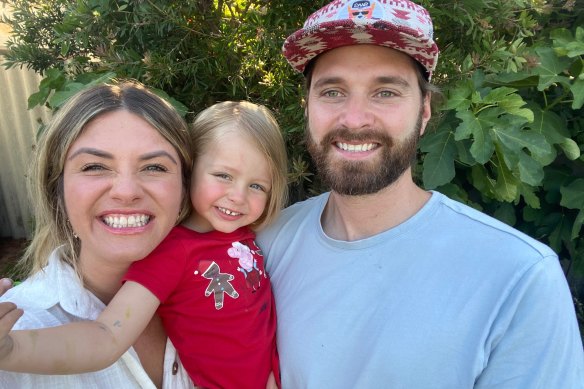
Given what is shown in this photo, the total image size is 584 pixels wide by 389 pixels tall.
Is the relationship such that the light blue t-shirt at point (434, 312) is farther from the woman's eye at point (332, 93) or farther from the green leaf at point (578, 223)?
the green leaf at point (578, 223)

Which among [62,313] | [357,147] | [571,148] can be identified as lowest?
[62,313]

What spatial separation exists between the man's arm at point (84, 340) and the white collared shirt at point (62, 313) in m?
0.13

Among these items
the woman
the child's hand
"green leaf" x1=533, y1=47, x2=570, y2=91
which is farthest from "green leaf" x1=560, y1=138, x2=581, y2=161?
the child's hand

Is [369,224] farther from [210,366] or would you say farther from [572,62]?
[572,62]

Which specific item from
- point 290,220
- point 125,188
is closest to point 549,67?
point 290,220

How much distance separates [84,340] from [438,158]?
1970mm

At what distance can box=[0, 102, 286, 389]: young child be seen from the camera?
154 centimetres

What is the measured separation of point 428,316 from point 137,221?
1000mm

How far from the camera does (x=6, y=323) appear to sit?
1.18 metres

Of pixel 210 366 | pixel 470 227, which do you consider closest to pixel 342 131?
pixel 470 227

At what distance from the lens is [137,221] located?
159 cm

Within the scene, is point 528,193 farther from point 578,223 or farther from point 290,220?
point 290,220

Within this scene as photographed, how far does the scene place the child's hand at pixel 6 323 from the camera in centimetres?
117

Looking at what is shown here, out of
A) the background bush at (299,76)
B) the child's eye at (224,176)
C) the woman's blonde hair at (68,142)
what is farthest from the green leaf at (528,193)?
the woman's blonde hair at (68,142)
